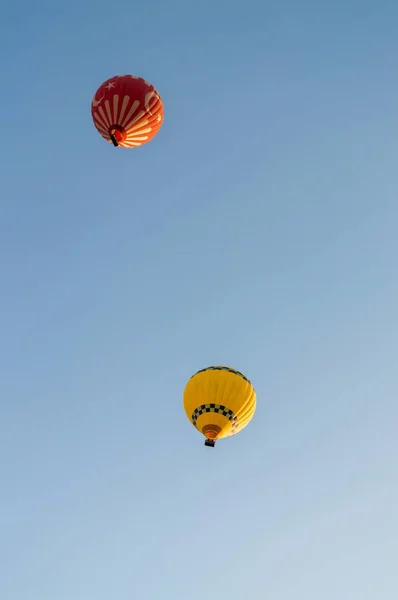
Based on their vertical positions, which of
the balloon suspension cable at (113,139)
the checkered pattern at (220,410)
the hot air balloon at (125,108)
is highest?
the hot air balloon at (125,108)

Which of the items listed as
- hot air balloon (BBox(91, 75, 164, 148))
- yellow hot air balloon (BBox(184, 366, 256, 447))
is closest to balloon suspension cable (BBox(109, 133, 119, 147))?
hot air balloon (BBox(91, 75, 164, 148))

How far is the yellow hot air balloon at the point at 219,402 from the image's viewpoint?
96.2 ft

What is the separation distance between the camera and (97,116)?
2920cm

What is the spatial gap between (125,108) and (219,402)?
1387 cm

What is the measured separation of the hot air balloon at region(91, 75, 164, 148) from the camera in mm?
28406

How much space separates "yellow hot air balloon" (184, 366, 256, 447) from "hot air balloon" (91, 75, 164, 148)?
38.6 ft

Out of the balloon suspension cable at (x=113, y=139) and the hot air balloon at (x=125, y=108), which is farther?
the balloon suspension cable at (x=113, y=139)

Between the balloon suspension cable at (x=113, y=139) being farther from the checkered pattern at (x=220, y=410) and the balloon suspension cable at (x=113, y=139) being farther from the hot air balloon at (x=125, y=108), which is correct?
the checkered pattern at (x=220, y=410)

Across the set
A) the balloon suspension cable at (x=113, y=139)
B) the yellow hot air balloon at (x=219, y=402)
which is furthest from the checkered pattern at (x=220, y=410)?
the balloon suspension cable at (x=113, y=139)

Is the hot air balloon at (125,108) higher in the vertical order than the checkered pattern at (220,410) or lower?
higher

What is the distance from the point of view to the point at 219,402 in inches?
1159

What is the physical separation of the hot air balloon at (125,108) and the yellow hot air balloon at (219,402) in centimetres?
1175

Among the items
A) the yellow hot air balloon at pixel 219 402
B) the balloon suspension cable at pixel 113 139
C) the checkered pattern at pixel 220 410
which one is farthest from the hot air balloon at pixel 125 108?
the checkered pattern at pixel 220 410

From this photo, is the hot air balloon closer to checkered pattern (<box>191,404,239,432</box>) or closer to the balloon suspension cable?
the balloon suspension cable
